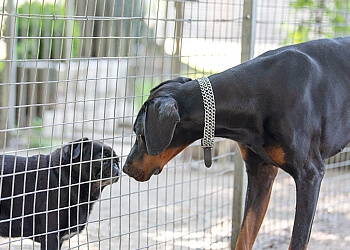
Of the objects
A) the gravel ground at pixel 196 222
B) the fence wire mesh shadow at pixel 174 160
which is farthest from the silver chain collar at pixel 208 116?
the gravel ground at pixel 196 222

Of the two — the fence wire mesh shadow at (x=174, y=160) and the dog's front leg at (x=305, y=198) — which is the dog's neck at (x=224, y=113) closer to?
the dog's front leg at (x=305, y=198)

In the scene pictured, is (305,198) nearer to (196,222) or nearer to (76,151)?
(76,151)

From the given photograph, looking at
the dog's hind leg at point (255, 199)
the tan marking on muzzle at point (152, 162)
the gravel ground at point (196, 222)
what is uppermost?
the tan marking on muzzle at point (152, 162)

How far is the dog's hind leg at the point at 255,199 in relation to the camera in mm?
4457

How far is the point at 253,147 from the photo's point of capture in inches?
160

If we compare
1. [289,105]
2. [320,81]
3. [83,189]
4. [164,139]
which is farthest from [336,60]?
[83,189]

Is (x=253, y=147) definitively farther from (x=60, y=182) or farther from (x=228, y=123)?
(x=60, y=182)

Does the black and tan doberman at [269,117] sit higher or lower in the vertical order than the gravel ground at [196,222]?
higher

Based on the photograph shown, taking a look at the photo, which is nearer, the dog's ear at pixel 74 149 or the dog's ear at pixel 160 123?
the dog's ear at pixel 160 123

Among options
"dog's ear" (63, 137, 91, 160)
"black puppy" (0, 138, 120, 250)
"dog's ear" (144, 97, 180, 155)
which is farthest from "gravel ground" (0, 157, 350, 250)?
"dog's ear" (144, 97, 180, 155)

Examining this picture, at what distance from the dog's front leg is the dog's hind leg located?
0.45 metres

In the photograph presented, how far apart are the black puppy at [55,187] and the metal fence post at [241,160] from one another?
1.33 metres

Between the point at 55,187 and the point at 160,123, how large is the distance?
113cm

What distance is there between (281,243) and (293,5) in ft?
9.90
